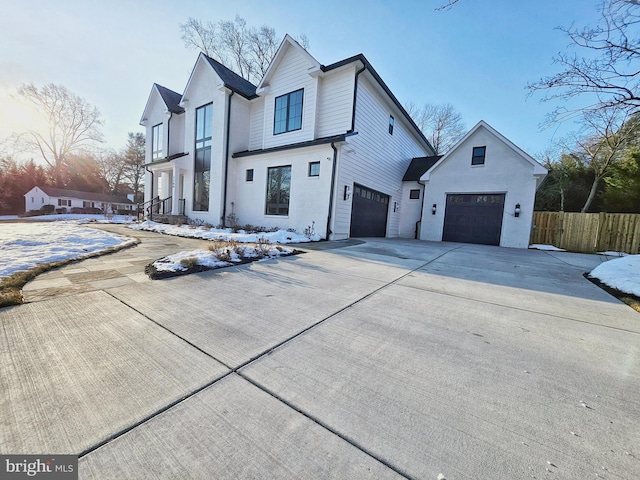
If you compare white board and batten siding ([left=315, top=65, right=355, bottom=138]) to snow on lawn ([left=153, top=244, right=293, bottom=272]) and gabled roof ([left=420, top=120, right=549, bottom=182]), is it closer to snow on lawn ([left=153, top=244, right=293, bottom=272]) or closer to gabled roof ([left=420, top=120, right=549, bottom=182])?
gabled roof ([left=420, top=120, right=549, bottom=182])

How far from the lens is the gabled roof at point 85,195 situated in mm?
32578

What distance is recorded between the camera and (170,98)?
51.2ft

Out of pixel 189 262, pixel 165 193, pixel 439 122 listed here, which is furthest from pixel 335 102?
pixel 439 122

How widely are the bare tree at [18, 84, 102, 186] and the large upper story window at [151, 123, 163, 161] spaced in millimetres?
20424

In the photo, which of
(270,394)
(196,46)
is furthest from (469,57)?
(196,46)

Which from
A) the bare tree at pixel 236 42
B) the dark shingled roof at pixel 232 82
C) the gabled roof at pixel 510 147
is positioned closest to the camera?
the gabled roof at pixel 510 147

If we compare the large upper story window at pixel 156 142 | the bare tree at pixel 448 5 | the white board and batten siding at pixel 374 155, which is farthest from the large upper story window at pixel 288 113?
→ the large upper story window at pixel 156 142

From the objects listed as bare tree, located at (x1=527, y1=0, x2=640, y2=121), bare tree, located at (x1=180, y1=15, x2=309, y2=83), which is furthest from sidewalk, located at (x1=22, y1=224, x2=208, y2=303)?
bare tree, located at (x1=180, y1=15, x2=309, y2=83)

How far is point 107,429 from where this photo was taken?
1.19 metres

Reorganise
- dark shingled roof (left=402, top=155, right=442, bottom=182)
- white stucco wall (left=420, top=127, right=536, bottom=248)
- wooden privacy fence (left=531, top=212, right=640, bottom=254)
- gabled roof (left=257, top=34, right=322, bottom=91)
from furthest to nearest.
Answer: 1. dark shingled roof (left=402, top=155, right=442, bottom=182)
2. white stucco wall (left=420, top=127, right=536, bottom=248)
3. gabled roof (left=257, top=34, right=322, bottom=91)
4. wooden privacy fence (left=531, top=212, right=640, bottom=254)

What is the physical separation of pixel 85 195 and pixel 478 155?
157 ft

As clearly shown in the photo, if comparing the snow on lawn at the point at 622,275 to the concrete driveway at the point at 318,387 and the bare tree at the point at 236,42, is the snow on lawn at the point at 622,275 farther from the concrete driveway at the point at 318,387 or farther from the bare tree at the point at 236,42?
the bare tree at the point at 236,42

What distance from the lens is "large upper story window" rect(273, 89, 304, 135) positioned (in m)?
10.5

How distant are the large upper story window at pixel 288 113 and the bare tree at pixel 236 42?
8.75 meters
